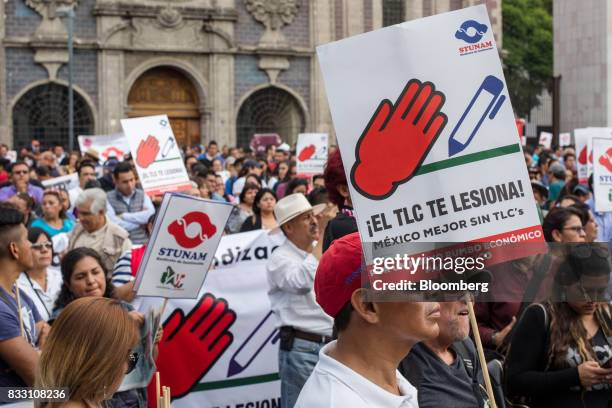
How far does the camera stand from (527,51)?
54344 mm

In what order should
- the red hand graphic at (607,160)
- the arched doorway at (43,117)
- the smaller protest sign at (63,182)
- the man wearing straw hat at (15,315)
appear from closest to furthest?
the man wearing straw hat at (15,315), the red hand graphic at (607,160), the smaller protest sign at (63,182), the arched doorway at (43,117)

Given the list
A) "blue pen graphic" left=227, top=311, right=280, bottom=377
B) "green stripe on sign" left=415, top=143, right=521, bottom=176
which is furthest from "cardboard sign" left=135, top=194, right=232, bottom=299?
"green stripe on sign" left=415, top=143, right=521, bottom=176

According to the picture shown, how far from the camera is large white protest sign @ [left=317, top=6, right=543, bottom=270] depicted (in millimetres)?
3344

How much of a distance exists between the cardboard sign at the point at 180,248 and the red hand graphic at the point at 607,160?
16.7ft

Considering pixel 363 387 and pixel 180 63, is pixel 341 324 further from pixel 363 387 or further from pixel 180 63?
pixel 180 63

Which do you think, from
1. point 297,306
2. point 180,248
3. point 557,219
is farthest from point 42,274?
point 557,219

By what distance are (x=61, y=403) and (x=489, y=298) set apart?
4.05 ft

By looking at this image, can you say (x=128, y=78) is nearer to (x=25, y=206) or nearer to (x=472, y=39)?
(x=25, y=206)

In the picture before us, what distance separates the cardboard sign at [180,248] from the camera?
636cm

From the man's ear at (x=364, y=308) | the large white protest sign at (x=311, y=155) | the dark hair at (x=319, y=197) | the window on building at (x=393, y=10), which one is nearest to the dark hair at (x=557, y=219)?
the dark hair at (x=319, y=197)

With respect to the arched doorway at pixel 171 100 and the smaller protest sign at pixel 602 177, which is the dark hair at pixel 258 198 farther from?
the arched doorway at pixel 171 100

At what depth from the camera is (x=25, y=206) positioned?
1058cm

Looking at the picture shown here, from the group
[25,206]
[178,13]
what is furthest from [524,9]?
[25,206]

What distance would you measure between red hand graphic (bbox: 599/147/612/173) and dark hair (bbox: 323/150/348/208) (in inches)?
209
